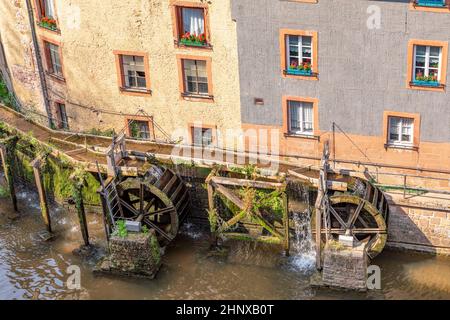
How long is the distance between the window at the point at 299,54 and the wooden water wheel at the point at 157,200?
6.24m

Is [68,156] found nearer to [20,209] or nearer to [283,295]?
[20,209]

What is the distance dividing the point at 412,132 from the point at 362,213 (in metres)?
3.59

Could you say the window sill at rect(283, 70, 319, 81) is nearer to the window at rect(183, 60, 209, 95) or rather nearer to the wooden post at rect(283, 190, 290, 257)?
the window at rect(183, 60, 209, 95)

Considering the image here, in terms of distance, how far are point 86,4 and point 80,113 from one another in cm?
531

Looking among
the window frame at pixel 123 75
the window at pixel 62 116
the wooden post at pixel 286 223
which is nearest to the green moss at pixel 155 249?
the wooden post at pixel 286 223

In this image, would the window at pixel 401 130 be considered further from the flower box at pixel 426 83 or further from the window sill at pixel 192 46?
the window sill at pixel 192 46

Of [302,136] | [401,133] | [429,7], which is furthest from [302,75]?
[429,7]

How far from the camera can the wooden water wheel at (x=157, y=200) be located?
3141 cm

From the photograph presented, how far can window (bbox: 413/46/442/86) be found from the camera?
28.7 meters

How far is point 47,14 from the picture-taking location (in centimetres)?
3488

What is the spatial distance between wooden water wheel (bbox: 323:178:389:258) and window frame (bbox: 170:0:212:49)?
25.9ft
